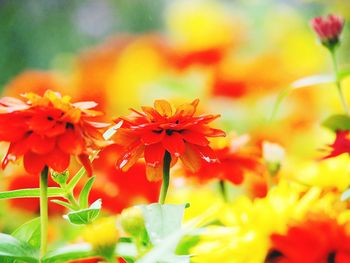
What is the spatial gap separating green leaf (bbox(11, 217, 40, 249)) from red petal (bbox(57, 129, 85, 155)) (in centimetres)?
8

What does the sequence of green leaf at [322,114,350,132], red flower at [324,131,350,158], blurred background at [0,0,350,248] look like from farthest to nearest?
blurred background at [0,0,350,248] → green leaf at [322,114,350,132] → red flower at [324,131,350,158]

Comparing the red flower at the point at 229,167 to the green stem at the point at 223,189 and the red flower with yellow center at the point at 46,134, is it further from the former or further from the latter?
the red flower with yellow center at the point at 46,134

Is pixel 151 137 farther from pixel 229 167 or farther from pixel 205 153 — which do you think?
pixel 229 167

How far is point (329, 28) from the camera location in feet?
2.62

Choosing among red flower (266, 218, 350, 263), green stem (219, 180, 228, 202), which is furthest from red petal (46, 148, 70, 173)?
green stem (219, 180, 228, 202)

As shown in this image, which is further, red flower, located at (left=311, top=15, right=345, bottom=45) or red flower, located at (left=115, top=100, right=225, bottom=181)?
red flower, located at (left=311, top=15, right=345, bottom=45)

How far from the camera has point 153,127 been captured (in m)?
0.57

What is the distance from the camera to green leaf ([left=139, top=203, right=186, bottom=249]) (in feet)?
1.67

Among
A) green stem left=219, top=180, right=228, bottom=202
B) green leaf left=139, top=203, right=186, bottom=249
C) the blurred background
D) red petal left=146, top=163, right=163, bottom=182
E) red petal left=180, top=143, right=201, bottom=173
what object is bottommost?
the blurred background

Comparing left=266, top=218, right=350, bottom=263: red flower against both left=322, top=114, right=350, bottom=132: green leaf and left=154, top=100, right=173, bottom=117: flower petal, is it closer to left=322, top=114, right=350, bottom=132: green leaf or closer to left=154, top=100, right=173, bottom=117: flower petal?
left=154, top=100, right=173, bottom=117: flower petal

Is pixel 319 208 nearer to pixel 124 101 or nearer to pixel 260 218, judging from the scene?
pixel 260 218

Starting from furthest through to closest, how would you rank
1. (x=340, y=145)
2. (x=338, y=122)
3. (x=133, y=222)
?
(x=338, y=122) → (x=340, y=145) → (x=133, y=222)

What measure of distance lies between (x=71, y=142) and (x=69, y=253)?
64 mm

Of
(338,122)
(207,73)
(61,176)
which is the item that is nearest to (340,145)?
(338,122)
